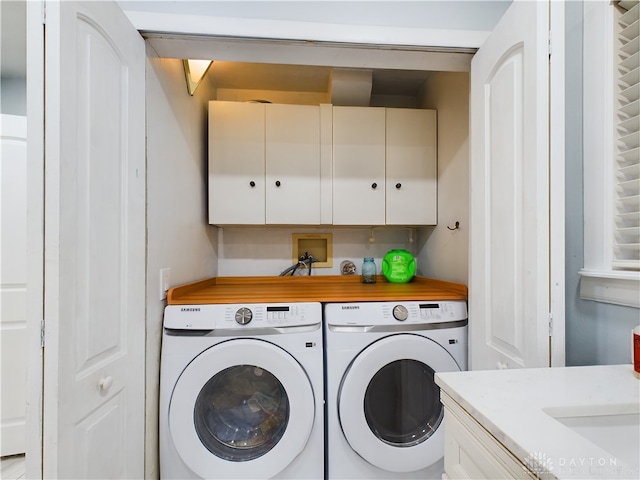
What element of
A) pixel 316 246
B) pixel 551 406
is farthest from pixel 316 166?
pixel 551 406

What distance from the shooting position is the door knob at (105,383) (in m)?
0.93

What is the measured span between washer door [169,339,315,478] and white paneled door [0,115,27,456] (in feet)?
1.77

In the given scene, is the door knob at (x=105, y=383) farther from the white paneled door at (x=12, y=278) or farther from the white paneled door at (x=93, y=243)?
the white paneled door at (x=12, y=278)

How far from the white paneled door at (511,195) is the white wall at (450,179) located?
0.47 m

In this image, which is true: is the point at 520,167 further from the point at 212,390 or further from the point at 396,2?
the point at 212,390

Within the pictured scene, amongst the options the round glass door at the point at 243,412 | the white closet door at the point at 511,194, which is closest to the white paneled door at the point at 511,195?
the white closet door at the point at 511,194

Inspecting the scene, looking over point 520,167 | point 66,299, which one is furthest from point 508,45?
point 66,299

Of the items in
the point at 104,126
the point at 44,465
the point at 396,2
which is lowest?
the point at 44,465

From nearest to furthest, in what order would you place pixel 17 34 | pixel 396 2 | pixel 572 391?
pixel 572 391 → pixel 17 34 → pixel 396 2

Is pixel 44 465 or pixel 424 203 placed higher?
pixel 424 203

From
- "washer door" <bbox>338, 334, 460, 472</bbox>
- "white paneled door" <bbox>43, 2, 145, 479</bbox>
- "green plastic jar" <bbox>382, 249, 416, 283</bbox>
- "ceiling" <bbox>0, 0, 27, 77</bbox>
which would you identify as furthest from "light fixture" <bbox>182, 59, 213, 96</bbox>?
"washer door" <bbox>338, 334, 460, 472</bbox>

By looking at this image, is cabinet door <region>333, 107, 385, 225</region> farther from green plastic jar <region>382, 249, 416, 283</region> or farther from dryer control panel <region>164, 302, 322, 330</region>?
dryer control panel <region>164, 302, 322, 330</region>

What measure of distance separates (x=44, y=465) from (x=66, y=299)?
1.32 ft

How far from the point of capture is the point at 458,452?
0.69 meters
